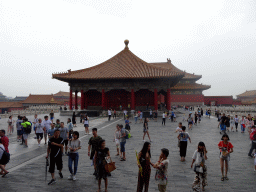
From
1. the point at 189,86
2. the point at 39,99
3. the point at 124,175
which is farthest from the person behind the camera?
the point at 39,99

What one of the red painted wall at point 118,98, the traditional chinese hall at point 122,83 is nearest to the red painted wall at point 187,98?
the traditional chinese hall at point 122,83

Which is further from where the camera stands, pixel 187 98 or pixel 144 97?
pixel 187 98

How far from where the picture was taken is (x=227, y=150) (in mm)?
5777

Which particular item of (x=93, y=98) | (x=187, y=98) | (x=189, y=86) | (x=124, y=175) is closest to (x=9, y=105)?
(x=93, y=98)

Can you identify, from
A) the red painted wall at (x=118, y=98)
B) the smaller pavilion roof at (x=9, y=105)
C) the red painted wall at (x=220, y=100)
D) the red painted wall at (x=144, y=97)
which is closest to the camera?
the red painted wall at (x=144, y=97)

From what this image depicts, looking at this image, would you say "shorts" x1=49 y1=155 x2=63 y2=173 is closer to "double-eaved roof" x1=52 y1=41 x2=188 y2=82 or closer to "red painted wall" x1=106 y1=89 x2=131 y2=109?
"double-eaved roof" x1=52 y1=41 x2=188 y2=82

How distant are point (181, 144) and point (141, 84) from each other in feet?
69.8

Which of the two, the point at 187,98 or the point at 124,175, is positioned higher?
the point at 187,98

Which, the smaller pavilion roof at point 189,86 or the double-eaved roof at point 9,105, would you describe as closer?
the smaller pavilion roof at point 189,86

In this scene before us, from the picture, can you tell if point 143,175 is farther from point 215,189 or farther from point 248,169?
point 248,169

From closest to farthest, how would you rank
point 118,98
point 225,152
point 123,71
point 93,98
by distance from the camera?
1. point 225,152
2. point 123,71
3. point 118,98
4. point 93,98

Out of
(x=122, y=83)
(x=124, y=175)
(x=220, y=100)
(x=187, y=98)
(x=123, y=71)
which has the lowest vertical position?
(x=124, y=175)

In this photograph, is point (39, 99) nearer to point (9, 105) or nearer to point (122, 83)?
point (9, 105)

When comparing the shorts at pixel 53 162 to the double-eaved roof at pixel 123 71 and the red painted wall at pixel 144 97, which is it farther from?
the red painted wall at pixel 144 97
